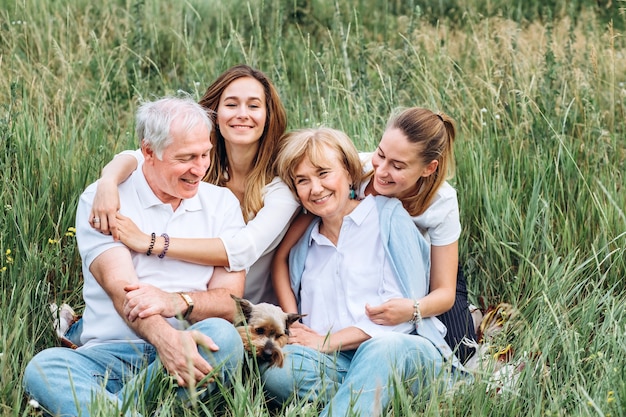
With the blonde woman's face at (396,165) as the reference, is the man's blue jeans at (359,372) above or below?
below

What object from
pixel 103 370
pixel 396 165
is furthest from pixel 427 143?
pixel 103 370

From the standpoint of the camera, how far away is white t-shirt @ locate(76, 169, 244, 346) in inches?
154

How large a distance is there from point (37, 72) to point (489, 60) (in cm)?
357

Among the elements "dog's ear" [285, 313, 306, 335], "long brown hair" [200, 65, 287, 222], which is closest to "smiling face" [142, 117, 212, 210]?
→ "long brown hair" [200, 65, 287, 222]

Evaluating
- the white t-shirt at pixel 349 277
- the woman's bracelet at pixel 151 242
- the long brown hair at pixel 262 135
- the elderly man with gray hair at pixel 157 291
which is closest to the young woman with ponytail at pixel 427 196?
the white t-shirt at pixel 349 277

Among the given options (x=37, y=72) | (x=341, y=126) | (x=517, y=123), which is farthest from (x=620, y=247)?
(x=37, y=72)

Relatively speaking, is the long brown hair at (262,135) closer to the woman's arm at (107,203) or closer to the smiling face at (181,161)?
the smiling face at (181,161)

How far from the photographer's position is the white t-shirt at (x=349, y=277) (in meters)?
4.11

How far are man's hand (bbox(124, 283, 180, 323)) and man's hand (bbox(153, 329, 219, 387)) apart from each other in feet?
0.42

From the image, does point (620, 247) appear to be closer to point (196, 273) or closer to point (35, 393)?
point (196, 273)

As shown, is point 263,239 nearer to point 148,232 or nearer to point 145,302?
point 148,232

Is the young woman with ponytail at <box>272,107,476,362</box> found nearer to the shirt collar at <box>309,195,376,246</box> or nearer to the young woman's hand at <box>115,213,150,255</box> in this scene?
the shirt collar at <box>309,195,376,246</box>

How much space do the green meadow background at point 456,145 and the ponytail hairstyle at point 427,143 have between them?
2.21 feet

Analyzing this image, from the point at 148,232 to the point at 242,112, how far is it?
2.77ft
